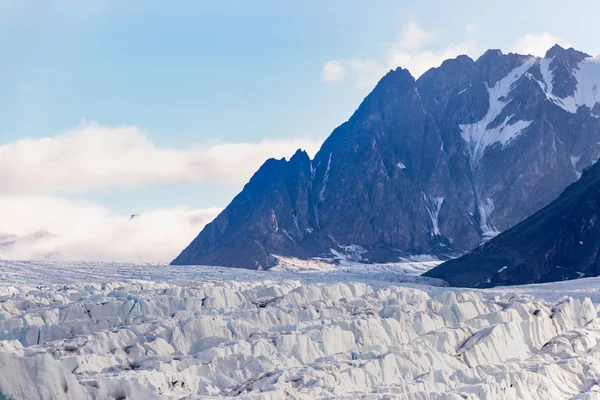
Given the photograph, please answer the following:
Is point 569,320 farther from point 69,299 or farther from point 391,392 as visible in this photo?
point 69,299

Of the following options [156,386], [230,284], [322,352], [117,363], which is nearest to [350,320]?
[322,352]

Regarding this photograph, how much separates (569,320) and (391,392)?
168 feet

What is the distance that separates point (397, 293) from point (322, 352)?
46.9 m

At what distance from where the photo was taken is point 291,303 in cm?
12194

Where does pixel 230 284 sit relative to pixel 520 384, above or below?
above

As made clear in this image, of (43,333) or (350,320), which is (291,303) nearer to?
(350,320)

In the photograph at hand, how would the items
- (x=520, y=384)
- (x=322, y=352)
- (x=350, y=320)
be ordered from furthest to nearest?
(x=350, y=320)
(x=322, y=352)
(x=520, y=384)

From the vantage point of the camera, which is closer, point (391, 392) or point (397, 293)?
point (391, 392)

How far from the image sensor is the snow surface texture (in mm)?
67375

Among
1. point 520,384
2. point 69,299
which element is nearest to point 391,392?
point 520,384

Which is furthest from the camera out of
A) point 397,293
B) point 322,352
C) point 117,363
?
point 397,293

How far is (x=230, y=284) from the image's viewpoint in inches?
5851

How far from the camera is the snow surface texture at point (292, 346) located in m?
67.4

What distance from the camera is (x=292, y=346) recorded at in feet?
295
